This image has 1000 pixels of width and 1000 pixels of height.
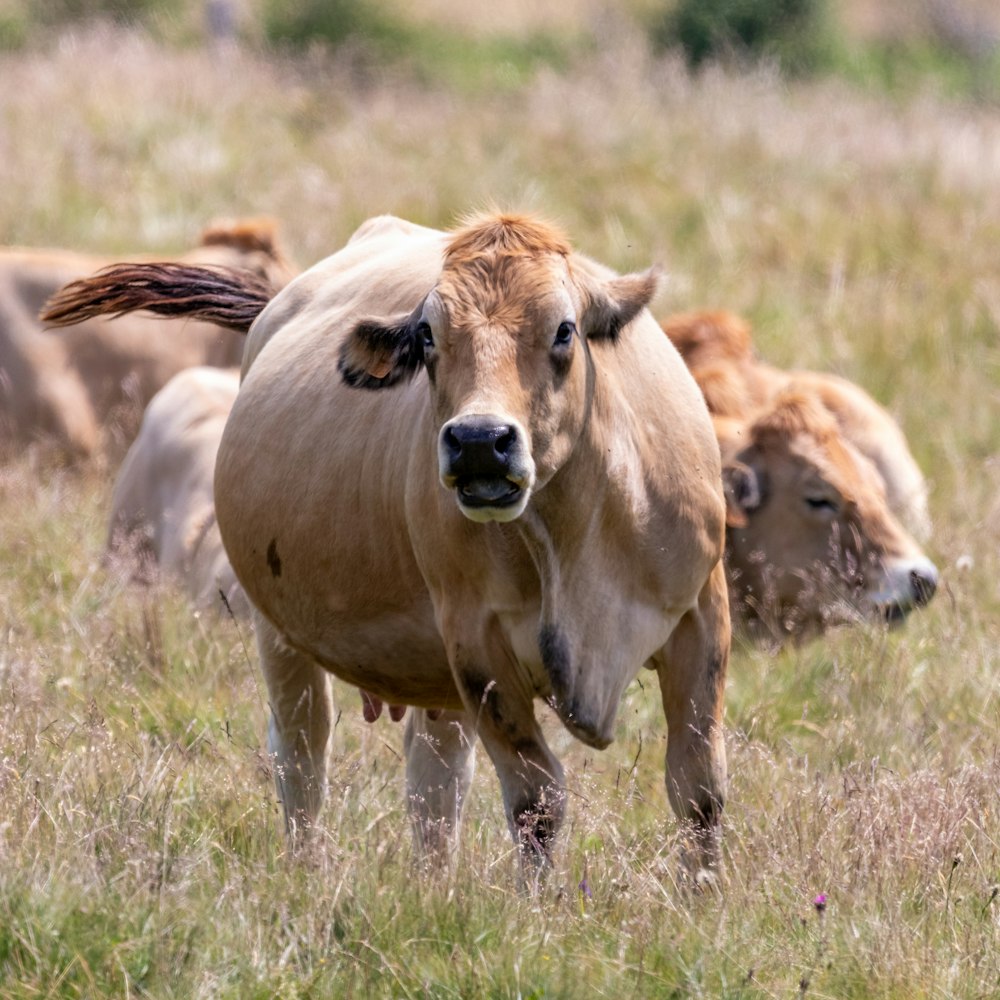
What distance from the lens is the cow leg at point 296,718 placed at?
6.28 metres

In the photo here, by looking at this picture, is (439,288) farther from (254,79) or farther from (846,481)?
(254,79)

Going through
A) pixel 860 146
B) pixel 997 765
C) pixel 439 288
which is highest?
pixel 439 288

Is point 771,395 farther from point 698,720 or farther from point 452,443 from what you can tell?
point 452,443

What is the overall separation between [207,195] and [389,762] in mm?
10685

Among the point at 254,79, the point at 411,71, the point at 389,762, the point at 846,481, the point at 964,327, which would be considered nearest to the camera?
the point at 389,762

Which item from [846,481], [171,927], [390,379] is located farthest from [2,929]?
[846,481]

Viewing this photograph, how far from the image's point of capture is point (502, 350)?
14.9 ft

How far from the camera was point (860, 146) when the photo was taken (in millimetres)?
17172

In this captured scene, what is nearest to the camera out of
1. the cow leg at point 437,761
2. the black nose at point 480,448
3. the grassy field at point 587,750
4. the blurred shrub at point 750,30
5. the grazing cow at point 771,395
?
the grassy field at point 587,750

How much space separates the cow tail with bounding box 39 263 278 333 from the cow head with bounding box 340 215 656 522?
6.76ft

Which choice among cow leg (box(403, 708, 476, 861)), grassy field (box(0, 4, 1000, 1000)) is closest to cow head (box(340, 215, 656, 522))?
grassy field (box(0, 4, 1000, 1000))

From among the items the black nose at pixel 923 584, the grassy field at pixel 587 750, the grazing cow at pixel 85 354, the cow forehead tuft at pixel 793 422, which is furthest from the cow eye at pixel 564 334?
the grazing cow at pixel 85 354

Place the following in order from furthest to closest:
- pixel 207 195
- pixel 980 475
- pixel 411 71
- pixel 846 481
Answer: pixel 411 71 → pixel 207 195 → pixel 980 475 → pixel 846 481

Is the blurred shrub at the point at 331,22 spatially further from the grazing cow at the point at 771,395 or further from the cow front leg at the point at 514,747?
the cow front leg at the point at 514,747
